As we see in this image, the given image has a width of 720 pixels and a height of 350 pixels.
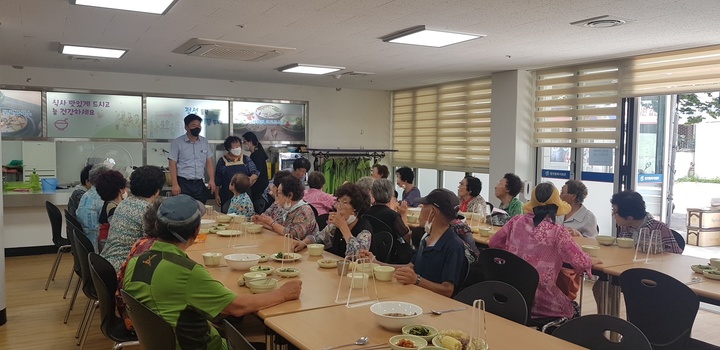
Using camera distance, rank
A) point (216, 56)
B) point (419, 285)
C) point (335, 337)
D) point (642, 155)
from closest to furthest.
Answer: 1. point (335, 337)
2. point (419, 285)
3. point (216, 56)
4. point (642, 155)

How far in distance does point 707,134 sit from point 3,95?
29.2 feet

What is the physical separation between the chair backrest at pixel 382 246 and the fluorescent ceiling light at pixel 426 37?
1.83 metres

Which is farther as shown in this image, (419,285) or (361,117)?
(361,117)

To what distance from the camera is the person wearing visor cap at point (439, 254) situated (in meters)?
2.95

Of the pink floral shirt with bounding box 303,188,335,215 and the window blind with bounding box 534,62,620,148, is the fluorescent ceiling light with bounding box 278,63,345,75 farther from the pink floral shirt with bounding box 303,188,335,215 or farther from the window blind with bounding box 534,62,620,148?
the window blind with bounding box 534,62,620,148

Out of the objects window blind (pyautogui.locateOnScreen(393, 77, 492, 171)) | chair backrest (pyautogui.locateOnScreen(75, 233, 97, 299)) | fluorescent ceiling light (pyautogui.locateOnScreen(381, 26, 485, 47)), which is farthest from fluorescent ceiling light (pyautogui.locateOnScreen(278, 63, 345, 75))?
chair backrest (pyautogui.locateOnScreen(75, 233, 97, 299))

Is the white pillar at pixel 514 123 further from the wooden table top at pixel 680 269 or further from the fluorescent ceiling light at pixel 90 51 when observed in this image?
the fluorescent ceiling light at pixel 90 51

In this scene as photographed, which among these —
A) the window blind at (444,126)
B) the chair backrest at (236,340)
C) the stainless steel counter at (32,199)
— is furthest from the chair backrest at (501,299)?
the stainless steel counter at (32,199)

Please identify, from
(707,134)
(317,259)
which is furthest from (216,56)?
(707,134)

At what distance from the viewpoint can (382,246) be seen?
3.93 meters

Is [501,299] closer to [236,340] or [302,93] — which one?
[236,340]

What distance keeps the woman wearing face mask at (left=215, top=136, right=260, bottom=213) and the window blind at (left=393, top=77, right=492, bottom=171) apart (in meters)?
3.42

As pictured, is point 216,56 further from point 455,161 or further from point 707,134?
point 707,134

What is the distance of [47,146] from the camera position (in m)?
7.50
